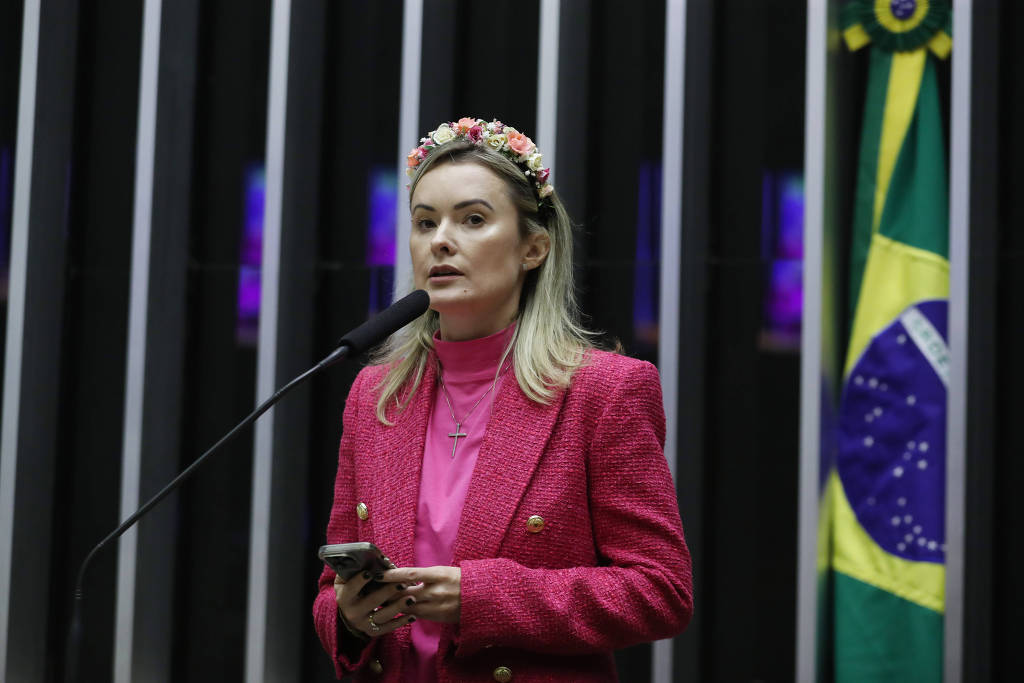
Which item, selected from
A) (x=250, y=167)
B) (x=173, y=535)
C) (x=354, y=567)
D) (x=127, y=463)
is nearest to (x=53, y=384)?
(x=127, y=463)

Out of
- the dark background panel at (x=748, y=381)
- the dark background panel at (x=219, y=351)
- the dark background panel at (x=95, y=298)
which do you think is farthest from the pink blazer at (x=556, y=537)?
the dark background panel at (x=95, y=298)

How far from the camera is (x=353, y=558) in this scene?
124 cm

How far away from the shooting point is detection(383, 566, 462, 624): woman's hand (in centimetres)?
137

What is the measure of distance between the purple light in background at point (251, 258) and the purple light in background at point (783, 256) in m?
1.56

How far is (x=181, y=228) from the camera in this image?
3.32 metres

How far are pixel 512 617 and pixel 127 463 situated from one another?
2189 millimetres

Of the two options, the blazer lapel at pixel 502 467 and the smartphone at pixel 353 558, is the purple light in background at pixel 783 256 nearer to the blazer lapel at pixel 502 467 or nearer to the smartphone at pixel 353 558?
the blazer lapel at pixel 502 467

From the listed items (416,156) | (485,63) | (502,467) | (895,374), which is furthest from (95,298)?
(895,374)

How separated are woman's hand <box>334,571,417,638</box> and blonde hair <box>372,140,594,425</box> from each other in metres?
0.34

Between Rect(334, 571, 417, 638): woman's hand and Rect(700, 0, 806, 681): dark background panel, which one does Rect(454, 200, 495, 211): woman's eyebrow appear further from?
Rect(700, 0, 806, 681): dark background panel

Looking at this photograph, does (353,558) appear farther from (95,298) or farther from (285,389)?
(95,298)

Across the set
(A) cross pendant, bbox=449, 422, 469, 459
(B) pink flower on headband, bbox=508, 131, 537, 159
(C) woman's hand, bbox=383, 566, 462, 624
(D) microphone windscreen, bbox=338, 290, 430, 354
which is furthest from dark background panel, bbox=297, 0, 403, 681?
(C) woman's hand, bbox=383, 566, 462, 624

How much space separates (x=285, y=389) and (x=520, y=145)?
671mm

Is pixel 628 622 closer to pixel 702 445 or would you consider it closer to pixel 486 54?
pixel 702 445
